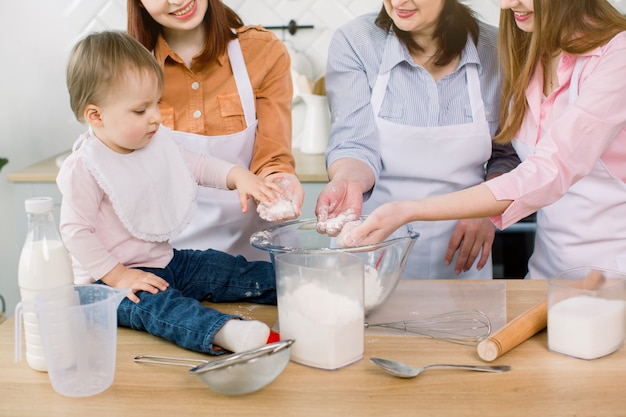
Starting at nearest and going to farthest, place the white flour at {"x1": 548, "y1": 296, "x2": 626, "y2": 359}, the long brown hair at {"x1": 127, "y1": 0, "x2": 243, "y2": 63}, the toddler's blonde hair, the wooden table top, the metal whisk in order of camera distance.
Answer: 1. the wooden table top
2. the white flour at {"x1": 548, "y1": 296, "x2": 626, "y2": 359}
3. the metal whisk
4. the toddler's blonde hair
5. the long brown hair at {"x1": 127, "y1": 0, "x2": 243, "y2": 63}

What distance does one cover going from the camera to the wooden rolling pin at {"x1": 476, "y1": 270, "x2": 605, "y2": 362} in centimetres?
115

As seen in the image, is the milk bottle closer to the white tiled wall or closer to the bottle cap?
the bottle cap

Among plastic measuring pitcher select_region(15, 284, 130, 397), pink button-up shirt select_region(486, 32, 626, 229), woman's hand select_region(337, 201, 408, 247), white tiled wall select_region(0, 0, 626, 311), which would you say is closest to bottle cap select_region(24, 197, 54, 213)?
plastic measuring pitcher select_region(15, 284, 130, 397)

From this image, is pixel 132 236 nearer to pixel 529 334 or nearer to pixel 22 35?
pixel 529 334

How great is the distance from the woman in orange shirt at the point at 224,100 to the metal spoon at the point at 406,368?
663 millimetres

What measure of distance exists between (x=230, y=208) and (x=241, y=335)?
721 mm

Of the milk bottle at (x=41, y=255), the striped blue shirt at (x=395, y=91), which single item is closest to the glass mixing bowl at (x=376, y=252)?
the milk bottle at (x=41, y=255)

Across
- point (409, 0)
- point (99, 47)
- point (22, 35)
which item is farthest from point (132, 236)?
point (22, 35)

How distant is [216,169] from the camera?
1579 millimetres

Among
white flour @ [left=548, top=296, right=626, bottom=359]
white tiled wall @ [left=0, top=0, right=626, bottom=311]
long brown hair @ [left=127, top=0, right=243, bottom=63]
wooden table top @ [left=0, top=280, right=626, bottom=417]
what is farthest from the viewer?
white tiled wall @ [left=0, top=0, right=626, bottom=311]

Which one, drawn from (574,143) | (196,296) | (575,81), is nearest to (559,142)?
(574,143)

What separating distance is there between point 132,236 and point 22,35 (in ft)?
Result: 6.22

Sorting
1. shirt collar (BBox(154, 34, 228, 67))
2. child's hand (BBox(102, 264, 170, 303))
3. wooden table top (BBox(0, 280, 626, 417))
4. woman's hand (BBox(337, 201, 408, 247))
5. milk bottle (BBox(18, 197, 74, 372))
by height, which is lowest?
wooden table top (BBox(0, 280, 626, 417))

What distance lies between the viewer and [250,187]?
1528 mm
